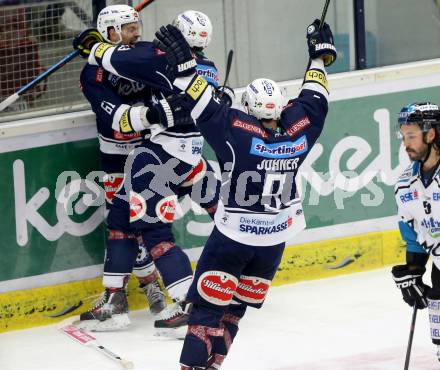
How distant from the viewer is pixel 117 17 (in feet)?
22.6

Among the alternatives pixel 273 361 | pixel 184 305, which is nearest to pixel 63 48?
pixel 184 305

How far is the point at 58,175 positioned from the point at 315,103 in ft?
5.78

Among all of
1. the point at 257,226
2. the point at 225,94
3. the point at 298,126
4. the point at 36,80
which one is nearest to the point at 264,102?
the point at 298,126

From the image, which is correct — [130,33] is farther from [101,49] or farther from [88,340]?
[88,340]

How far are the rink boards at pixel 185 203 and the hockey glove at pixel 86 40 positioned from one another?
356mm

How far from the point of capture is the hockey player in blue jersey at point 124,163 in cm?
684

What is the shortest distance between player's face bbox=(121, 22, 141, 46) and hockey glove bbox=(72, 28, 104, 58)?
0.16m

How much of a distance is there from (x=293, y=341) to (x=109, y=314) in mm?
994

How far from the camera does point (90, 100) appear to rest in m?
6.96

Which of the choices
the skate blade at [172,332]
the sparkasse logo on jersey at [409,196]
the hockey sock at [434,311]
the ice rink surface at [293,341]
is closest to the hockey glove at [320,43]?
the sparkasse logo on jersey at [409,196]

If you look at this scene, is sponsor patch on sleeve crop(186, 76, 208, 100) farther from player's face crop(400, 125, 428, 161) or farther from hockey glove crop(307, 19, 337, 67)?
player's face crop(400, 125, 428, 161)

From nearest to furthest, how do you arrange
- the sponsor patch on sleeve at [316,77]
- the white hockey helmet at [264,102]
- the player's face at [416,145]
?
the player's face at [416,145]
the white hockey helmet at [264,102]
the sponsor patch on sleeve at [316,77]

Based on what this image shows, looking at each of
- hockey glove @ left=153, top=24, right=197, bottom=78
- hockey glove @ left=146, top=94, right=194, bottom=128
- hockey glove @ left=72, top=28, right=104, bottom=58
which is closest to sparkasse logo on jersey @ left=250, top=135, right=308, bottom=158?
hockey glove @ left=153, top=24, right=197, bottom=78

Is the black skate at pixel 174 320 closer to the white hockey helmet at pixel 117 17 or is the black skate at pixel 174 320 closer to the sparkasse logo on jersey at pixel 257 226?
the sparkasse logo on jersey at pixel 257 226
